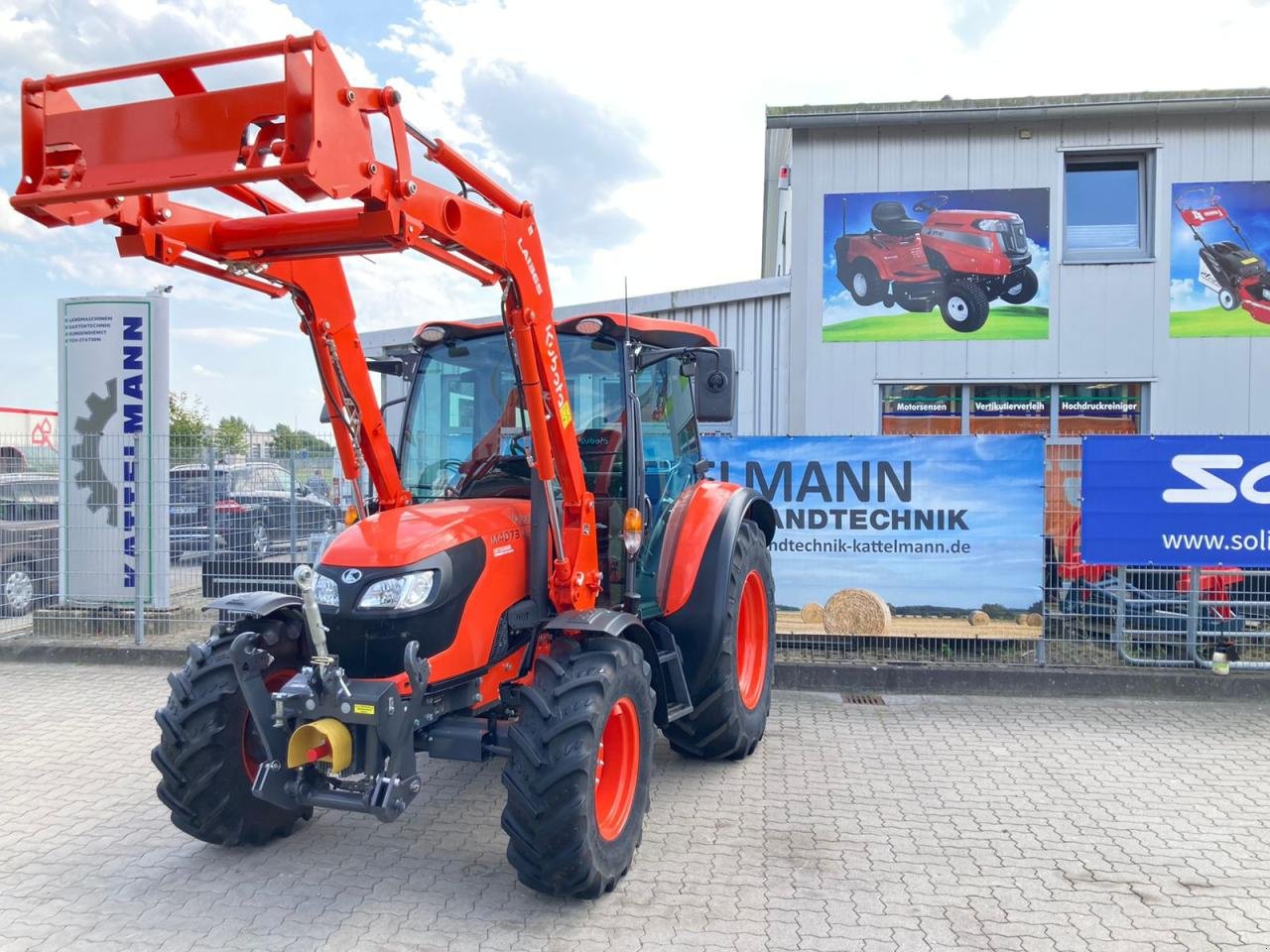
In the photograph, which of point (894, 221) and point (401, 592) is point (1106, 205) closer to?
point (894, 221)

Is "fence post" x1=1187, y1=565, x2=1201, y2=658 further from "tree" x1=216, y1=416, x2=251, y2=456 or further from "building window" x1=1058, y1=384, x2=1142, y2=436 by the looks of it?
"tree" x1=216, y1=416, x2=251, y2=456

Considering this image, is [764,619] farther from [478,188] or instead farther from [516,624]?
[478,188]

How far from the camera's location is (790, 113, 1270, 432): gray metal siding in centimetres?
1001

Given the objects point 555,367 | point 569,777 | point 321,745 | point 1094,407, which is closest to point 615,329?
point 555,367

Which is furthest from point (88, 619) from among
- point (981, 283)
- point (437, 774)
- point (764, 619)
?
point (981, 283)

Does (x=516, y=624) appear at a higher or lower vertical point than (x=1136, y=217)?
lower

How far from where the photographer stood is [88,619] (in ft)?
28.2

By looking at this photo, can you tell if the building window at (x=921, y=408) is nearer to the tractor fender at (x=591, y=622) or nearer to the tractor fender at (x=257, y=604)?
the tractor fender at (x=591, y=622)

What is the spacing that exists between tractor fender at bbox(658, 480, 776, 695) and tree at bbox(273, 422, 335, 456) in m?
3.69

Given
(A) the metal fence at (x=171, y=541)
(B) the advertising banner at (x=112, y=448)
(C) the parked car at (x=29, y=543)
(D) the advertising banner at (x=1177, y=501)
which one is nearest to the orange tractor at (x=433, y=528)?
(A) the metal fence at (x=171, y=541)

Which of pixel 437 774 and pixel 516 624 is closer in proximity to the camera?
pixel 516 624

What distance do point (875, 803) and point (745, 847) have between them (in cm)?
91

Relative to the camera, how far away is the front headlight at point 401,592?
12.0ft

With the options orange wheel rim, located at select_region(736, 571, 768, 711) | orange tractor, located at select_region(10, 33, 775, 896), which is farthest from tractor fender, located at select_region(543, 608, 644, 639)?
orange wheel rim, located at select_region(736, 571, 768, 711)
